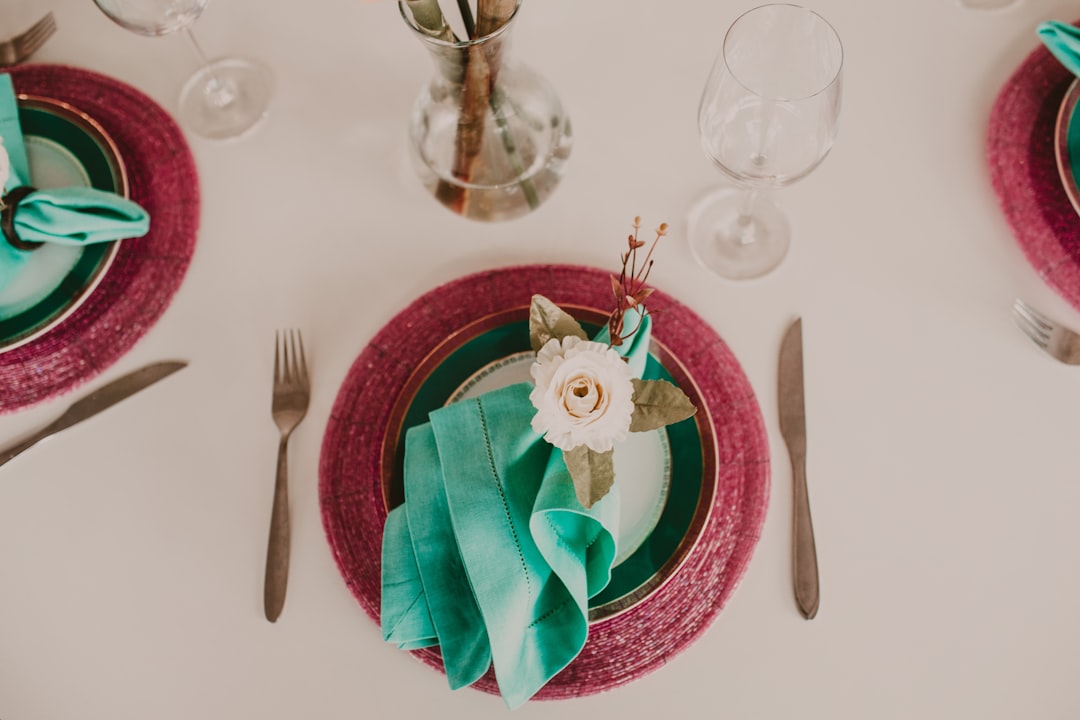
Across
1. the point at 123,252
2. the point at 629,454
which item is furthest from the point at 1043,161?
the point at 123,252

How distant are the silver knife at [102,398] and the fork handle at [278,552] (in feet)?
0.52

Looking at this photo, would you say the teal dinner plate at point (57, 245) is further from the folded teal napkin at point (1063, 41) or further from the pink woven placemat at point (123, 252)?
the folded teal napkin at point (1063, 41)

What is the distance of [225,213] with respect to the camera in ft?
2.57

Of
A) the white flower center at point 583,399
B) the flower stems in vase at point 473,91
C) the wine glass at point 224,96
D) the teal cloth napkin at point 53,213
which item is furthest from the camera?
the wine glass at point 224,96

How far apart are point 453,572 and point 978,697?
1.56 ft

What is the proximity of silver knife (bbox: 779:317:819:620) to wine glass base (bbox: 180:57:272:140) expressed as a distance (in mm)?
614

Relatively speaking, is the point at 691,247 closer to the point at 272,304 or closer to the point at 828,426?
the point at 828,426

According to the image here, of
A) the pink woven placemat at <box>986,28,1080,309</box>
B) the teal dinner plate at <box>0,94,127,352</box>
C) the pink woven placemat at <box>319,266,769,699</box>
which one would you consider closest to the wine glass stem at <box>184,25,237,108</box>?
the teal dinner plate at <box>0,94,127,352</box>

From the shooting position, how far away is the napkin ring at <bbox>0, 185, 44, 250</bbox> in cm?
69

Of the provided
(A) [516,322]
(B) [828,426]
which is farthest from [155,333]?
(B) [828,426]

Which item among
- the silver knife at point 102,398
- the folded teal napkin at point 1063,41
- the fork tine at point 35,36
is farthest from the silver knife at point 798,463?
the fork tine at point 35,36

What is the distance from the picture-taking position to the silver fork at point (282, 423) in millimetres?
673

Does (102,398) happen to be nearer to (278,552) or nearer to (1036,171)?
(278,552)

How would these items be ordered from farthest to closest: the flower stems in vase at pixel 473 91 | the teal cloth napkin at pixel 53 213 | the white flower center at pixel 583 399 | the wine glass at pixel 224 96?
the wine glass at pixel 224 96 → the teal cloth napkin at pixel 53 213 → the flower stems in vase at pixel 473 91 → the white flower center at pixel 583 399
